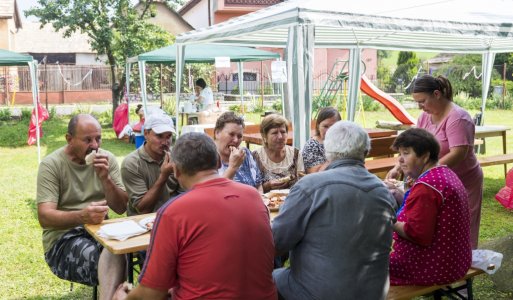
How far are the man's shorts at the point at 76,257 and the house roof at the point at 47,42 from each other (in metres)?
33.7

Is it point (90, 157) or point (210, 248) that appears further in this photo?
point (90, 157)

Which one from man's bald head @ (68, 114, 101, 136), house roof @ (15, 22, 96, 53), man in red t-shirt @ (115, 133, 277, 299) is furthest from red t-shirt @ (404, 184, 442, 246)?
house roof @ (15, 22, 96, 53)

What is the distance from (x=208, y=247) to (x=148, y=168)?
65.6 inches

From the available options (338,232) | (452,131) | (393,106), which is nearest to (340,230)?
(338,232)

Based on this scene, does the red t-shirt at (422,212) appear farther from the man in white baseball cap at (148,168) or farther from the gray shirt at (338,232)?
the man in white baseball cap at (148,168)

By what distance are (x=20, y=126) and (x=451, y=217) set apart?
48.7 feet

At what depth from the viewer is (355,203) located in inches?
87.8

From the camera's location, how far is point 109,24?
1606cm

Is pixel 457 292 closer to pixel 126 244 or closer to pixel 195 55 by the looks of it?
pixel 126 244

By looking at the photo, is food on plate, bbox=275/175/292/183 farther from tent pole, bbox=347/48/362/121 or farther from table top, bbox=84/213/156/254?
tent pole, bbox=347/48/362/121

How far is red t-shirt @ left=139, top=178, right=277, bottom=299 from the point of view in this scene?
195 cm

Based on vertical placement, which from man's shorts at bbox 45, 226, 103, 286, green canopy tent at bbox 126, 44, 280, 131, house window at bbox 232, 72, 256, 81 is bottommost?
man's shorts at bbox 45, 226, 103, 286

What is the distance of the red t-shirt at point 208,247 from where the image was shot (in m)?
1.95

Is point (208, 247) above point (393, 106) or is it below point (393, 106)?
below
